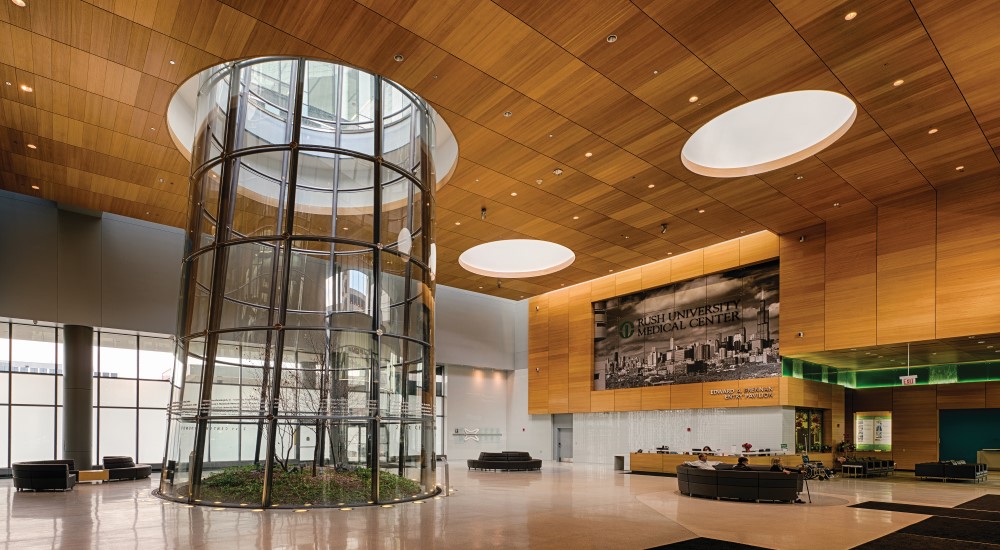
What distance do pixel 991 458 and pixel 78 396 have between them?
27.9 m

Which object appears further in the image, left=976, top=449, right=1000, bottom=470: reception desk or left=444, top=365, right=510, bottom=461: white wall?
left=444, top=365, right=510, bottom=461: white wall

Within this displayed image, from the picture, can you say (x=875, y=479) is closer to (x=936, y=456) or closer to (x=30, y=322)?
(x=936, y=456)

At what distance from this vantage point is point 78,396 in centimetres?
1789

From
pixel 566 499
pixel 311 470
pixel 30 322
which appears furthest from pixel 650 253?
pixel 30 322

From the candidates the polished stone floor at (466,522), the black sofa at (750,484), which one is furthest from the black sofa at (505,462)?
the black sofa at (750,484)

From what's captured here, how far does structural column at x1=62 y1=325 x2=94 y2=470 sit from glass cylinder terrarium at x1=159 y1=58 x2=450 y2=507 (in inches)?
338

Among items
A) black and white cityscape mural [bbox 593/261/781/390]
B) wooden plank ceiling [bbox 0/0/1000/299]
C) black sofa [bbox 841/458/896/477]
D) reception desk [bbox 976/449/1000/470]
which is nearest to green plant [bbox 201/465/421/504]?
wooden plank ceiling [bbox 0/0/1000/299]

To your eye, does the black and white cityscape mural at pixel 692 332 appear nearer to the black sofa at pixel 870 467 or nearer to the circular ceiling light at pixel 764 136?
the black sofa at pixel 870 467

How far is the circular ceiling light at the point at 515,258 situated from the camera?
24031 mm

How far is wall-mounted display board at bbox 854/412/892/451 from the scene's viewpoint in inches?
934

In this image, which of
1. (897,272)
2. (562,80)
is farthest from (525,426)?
(562,80)

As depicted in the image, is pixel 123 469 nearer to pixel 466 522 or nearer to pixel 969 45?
pixel 466 522

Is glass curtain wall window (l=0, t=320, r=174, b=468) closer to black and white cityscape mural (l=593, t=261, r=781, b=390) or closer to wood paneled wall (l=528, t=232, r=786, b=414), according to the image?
wood paneled wall (l=528, t=232, r=786, b=414)

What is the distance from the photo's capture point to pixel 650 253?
21656mm
